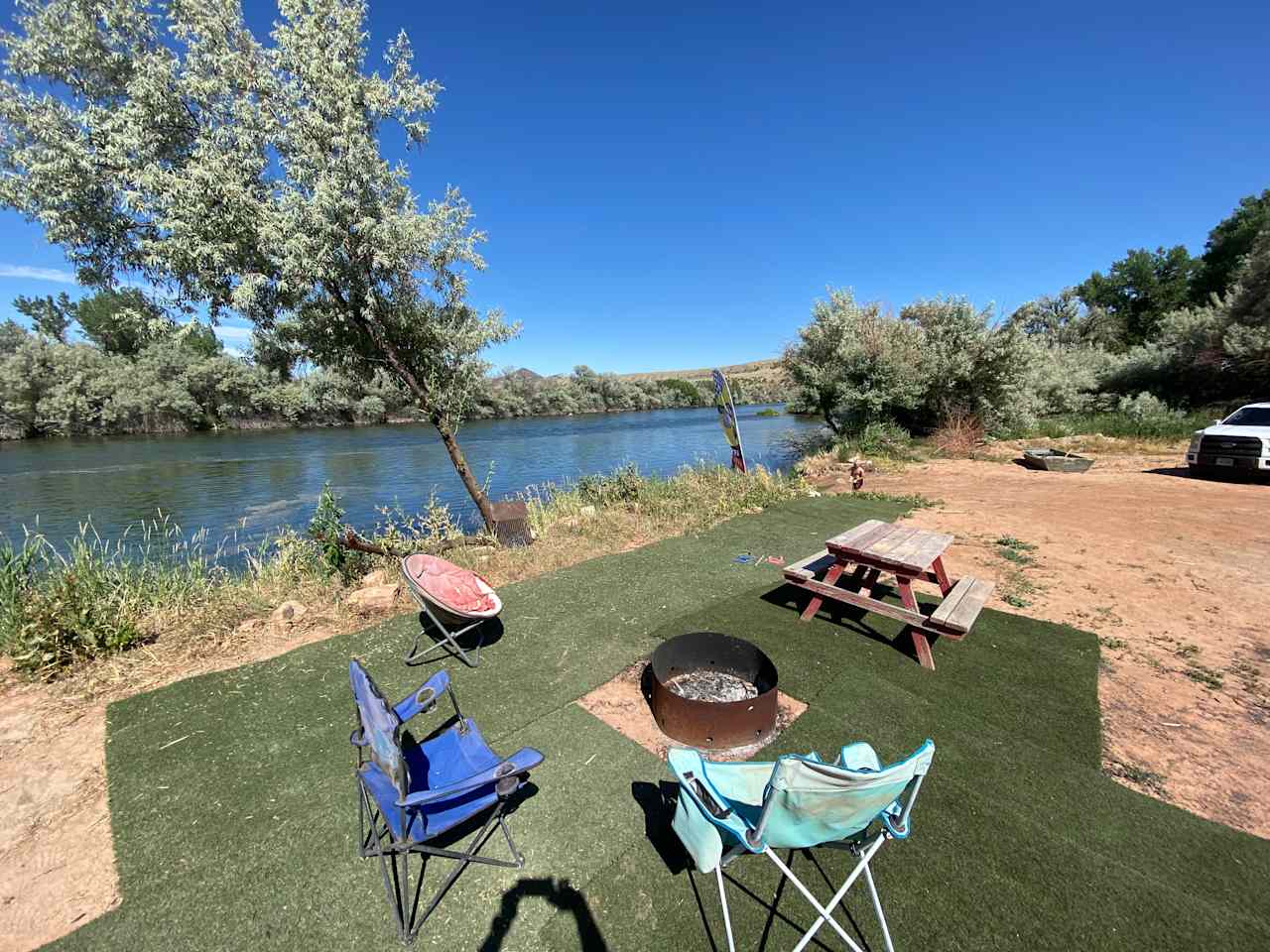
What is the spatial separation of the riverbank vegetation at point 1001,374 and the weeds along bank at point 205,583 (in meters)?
10.0

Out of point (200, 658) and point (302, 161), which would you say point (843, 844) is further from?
point (302, 161)

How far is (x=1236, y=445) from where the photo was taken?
30.6ft

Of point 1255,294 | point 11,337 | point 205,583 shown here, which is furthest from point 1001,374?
point 11,337

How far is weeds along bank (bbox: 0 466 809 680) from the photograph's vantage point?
3.67m

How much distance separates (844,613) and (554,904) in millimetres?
3449

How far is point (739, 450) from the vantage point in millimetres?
9789

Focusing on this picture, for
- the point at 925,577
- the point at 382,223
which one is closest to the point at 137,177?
the point at 382,223

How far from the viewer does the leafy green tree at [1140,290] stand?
32250 millimetres

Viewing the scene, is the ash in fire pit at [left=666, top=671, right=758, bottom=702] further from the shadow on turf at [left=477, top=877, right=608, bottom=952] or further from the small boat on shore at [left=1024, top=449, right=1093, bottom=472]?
the small boat on shore at [left=1024, top=449, right=1093, bottom=472]

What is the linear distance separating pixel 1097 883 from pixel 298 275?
7819 millimetres

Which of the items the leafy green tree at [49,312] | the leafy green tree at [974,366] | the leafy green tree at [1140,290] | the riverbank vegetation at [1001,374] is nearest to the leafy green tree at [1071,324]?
the leafy green tree at [1140,290]

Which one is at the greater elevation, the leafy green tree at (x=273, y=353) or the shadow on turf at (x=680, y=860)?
the leafy green tree at (x=273, y=353)

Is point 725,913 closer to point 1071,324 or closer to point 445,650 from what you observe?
point 445,650

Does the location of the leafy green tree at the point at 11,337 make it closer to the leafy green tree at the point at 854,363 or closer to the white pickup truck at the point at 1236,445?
the leafy green tree at the point at 854,363
